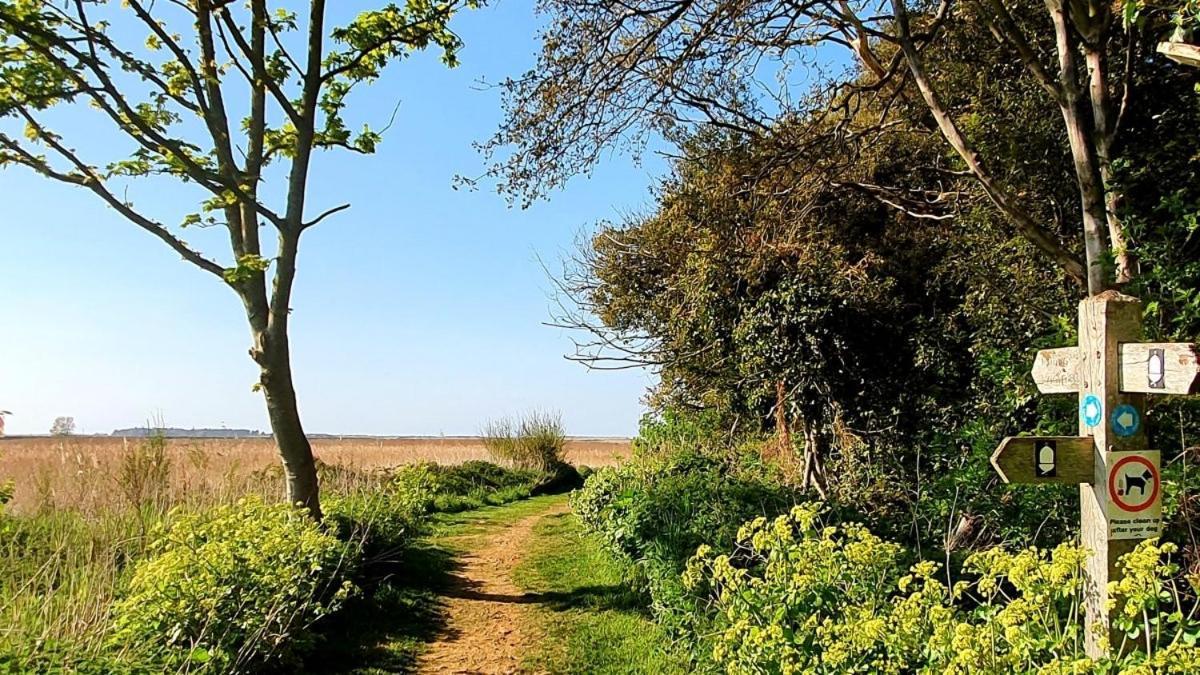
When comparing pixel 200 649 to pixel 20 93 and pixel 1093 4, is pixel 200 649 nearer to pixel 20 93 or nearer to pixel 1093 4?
pixel 20 93

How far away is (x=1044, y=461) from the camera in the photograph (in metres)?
2.71

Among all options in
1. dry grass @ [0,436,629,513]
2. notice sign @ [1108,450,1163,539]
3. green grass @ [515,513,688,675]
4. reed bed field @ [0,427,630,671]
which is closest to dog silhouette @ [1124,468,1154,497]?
notice sign @ [1108,450,1163,539]

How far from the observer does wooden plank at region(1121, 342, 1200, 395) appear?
246 cm

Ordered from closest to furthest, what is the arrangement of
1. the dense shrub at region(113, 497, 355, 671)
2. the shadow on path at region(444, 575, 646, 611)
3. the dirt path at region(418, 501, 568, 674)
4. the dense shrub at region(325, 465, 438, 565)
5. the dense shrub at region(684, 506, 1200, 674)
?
1. the dense shrub at region(684, 506, 1200, 674)
2. the dense shrub at region(113, 497, 355, 671)
3. the dirt path at region(418, 501, 568, 674)
4. the shadow on path at region(444, 575, 646, 611)
5. the dense shrub at region(325, 465, 438, 565)

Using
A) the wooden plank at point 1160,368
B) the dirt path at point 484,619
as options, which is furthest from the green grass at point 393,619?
the wooden plank at point 1160,368

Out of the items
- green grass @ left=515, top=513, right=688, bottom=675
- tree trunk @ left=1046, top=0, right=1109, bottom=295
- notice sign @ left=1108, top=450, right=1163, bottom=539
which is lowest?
green grass @ left=515, top=513, right=688, bottom=675

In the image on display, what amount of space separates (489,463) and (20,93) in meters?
12.5

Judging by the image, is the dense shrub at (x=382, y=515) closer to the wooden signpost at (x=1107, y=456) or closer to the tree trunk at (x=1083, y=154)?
the wooden signpost at (x=1107, y=456)

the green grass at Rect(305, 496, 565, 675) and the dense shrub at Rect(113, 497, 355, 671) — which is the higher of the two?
the dense shrub at Rect(113, 497, 355, 671)

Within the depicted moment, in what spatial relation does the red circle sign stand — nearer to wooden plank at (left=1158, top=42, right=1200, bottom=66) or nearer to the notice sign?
the notice sign

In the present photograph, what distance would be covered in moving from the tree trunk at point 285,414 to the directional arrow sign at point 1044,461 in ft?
19.2

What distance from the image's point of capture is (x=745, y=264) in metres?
8.07

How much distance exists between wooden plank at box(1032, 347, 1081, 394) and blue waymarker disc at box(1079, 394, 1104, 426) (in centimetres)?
11

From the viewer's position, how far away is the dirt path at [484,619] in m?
5.04
